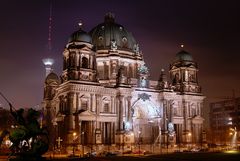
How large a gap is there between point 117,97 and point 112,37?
1979 centimetres

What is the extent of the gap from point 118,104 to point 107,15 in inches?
1303

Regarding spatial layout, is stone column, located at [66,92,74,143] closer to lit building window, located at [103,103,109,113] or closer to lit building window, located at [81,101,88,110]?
lit building window, located at [81,101,88,110]

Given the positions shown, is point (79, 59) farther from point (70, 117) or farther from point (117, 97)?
point (70, 117)

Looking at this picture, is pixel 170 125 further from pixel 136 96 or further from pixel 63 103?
pixel 63 103

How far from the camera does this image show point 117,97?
3189 inches

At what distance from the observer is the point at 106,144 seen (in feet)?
255

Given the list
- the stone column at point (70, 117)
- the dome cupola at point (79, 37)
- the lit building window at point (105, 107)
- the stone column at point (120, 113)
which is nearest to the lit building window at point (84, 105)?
the stone column at point (70, 117)

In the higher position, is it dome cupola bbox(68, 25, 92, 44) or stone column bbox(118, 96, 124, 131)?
dome cupola bbox(68, 25, 92, 44)

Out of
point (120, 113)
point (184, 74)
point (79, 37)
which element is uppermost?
point (79, 37)

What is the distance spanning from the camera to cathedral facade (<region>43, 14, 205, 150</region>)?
75.3 metres

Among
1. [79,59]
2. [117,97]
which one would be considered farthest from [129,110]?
[79,59]

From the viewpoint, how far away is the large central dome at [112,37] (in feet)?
306

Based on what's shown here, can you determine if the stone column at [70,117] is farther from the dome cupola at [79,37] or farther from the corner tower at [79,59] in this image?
the dome cupola at [79,37]

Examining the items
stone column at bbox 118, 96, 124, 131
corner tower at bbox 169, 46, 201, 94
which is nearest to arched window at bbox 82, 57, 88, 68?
stone column at bbox 118, 96, 124, 131
